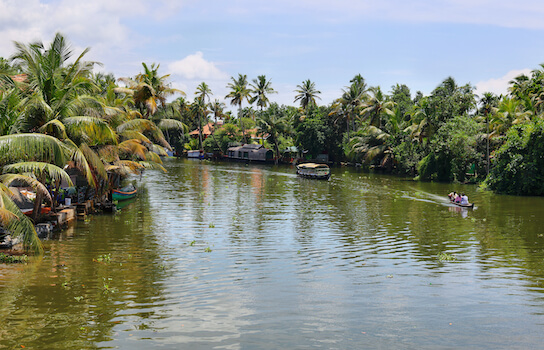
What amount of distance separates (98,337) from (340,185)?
48.4m

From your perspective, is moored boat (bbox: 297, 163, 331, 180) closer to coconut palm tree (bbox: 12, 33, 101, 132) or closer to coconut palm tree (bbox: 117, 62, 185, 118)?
coconut palm tree (bbox: 117, 62, 185, 118)

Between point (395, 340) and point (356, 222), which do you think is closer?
point (395, 340)

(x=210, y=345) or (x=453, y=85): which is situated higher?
(x=453, y=85)

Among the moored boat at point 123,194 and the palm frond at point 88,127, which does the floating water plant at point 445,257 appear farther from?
the moored boat at point 123,194

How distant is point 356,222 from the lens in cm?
3158

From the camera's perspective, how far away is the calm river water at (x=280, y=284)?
39.1 ft

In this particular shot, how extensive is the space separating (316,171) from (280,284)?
50.8m

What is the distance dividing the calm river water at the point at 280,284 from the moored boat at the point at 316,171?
31.4m

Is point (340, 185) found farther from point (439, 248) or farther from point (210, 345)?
point (210, 345)

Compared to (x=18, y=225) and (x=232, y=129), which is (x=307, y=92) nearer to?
(x=232, y=129)

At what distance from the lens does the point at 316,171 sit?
6688 cm

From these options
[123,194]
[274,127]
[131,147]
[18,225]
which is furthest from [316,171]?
[18,225]

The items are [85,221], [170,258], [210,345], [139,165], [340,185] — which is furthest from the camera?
[340,185]

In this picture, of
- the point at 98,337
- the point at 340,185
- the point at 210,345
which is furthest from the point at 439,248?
the point at 340,185
